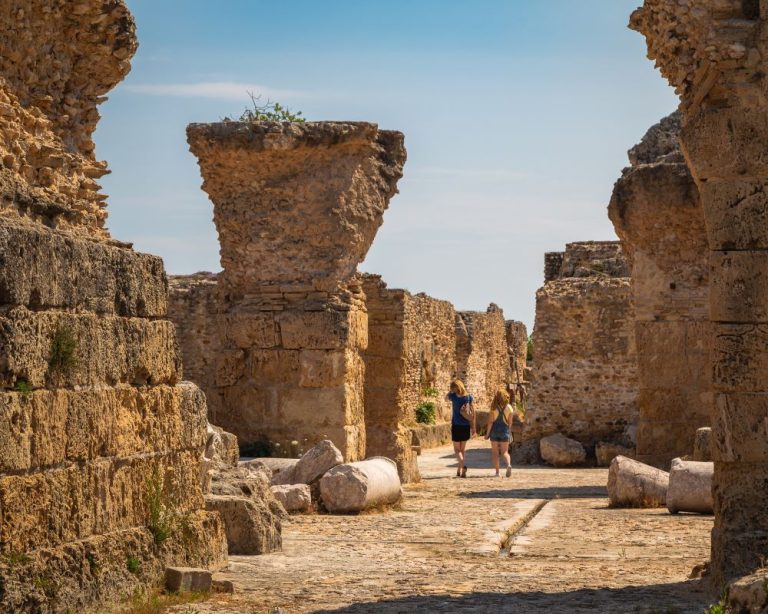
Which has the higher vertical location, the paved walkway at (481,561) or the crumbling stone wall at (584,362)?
the crumbling stone wall at (584,362)

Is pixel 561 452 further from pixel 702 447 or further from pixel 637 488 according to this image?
pixel 637 488

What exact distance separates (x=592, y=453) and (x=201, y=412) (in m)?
12.3

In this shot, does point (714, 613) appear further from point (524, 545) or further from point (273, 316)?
point (273, 316)

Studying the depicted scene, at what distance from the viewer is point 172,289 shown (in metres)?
24.2

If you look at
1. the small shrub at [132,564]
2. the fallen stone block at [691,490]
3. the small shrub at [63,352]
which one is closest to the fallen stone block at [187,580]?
the small shrub at [132,564]

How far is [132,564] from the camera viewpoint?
22.7 feet

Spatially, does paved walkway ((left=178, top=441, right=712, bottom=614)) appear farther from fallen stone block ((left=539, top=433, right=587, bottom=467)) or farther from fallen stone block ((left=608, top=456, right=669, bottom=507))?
fallen stone block ((left=539, top=433, right=587, bottom=467))

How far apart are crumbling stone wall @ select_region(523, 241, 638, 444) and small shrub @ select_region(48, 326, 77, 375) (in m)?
14.4

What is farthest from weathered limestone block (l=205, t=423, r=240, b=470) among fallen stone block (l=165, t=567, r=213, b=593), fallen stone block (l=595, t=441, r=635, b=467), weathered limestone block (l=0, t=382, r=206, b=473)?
fallen stone block (l=595, t=441, r=635, b=467)

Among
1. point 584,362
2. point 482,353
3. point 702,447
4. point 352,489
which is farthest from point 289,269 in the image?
point 482,353

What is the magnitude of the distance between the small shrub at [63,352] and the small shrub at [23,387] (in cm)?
22

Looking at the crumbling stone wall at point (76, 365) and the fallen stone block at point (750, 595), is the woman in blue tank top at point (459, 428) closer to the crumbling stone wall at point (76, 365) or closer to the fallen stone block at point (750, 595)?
the crumbling stone wall at point (76, 365)

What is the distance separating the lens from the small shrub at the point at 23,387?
19.9 feet

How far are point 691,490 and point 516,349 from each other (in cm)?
Result: 2573
